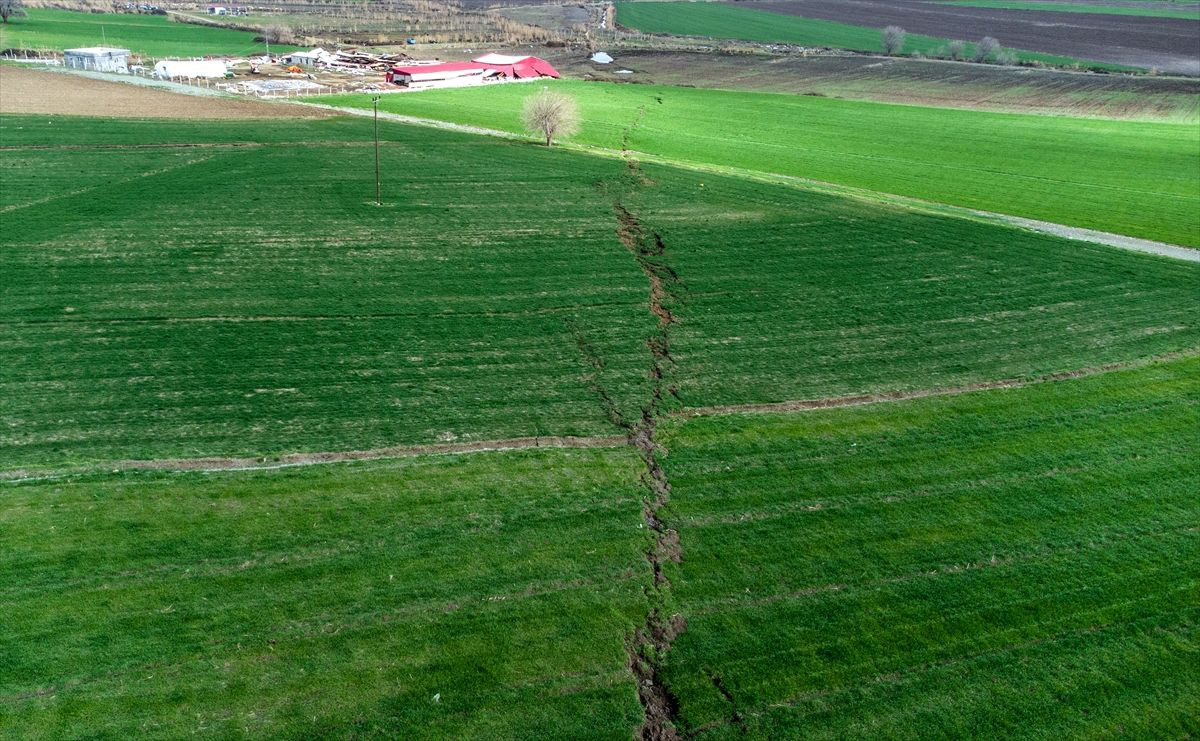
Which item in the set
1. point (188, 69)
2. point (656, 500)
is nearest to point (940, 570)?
point (656, 500)

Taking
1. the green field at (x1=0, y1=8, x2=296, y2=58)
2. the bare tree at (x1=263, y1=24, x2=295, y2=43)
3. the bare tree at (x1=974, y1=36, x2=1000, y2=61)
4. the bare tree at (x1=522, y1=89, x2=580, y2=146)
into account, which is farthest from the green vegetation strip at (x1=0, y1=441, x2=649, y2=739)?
the bare tree at (x1=974, y1=36, x2=1000, y2=61)

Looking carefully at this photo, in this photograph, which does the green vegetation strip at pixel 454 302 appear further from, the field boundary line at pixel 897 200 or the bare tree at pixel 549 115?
the bare tree at pixel 549 115

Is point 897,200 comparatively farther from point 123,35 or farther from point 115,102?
point 123,35

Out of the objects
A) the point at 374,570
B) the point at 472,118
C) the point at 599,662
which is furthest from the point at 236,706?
the point at 472,118

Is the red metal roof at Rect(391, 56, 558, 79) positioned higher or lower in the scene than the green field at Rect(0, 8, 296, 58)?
lower

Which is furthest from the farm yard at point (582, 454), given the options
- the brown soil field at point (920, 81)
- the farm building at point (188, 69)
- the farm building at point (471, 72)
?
the brown soil field at point (920, 81)

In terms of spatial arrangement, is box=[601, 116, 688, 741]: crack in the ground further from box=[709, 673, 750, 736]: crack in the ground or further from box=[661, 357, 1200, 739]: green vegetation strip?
box=[709, 673, 750, 736]: crack in the ground

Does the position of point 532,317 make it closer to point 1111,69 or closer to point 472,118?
point 472,118
